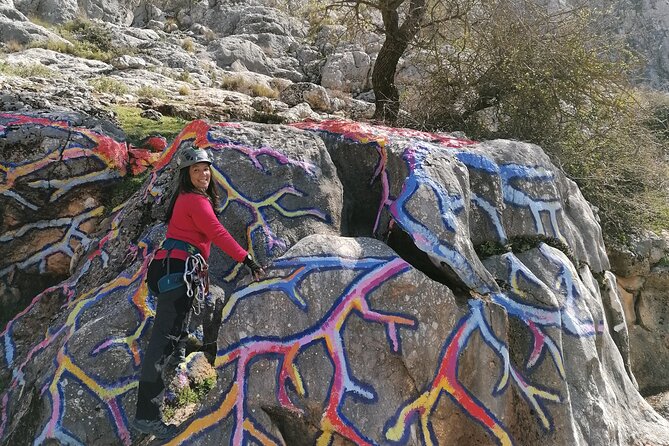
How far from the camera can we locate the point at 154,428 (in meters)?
3.66

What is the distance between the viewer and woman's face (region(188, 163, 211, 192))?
3.74 meters

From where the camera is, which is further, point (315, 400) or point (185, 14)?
point (185, 14)

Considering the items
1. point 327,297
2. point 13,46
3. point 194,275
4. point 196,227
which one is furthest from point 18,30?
point 327,297

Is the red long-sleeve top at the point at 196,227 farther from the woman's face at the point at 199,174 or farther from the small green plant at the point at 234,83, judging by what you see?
the small green plant at the point at 234,83

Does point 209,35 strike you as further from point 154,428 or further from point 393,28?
point 154,428

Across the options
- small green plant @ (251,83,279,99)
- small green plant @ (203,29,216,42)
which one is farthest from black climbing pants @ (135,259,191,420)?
small green plant @ (203,29,216,42)

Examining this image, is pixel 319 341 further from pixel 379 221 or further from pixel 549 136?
pixel 549 136

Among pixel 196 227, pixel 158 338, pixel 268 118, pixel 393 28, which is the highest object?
pixel 393 28

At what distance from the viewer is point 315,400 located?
3992 millimetres

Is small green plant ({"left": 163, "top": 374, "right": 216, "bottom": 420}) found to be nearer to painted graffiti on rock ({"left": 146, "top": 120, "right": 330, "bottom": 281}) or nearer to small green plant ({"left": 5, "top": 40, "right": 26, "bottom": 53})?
painted graffiti on rock ({"left": 146, "top": 120, "right": 330, "bottom": 281})

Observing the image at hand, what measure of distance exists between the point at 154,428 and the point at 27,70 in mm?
12266

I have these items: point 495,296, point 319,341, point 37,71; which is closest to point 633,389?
point 495,296

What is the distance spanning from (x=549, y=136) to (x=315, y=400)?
23.0ft

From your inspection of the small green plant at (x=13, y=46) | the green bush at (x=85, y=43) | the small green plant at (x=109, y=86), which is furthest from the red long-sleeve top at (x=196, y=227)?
the green bush at (x=85, y=43)
